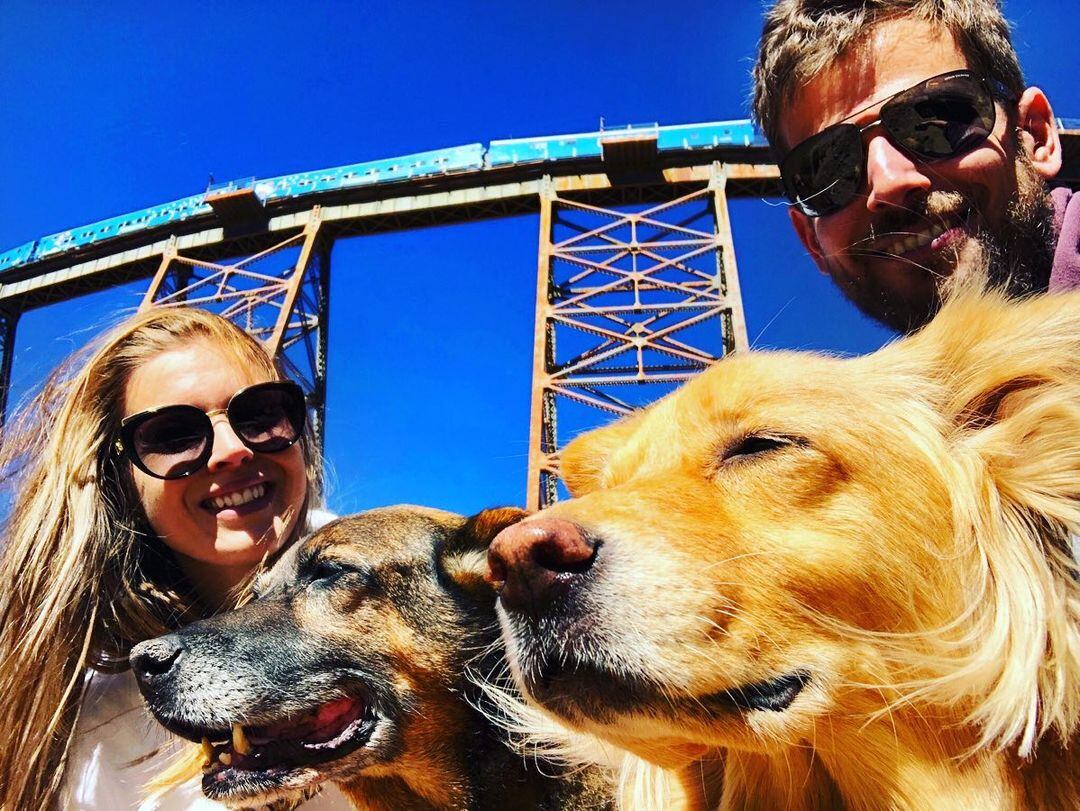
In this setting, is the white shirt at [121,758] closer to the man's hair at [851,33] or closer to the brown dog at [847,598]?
the brown dog at [847,598]

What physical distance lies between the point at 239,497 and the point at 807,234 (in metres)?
2.39

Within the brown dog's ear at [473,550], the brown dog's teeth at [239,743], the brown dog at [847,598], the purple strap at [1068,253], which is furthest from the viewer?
the brown dog's ear at [473,550]

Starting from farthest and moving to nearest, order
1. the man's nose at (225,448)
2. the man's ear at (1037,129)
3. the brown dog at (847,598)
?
1. the man's nose at (225,448)
2. the man's ear at (1037,129)
3. the brown dog at (847,598)

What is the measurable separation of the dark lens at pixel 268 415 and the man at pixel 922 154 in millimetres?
2073

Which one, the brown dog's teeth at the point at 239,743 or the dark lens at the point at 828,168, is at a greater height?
the dark lens at the point at 828,168

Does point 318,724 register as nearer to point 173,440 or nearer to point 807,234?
point 173,440

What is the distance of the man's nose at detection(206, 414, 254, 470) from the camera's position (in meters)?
2.66

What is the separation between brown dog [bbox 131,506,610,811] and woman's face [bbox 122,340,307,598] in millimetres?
238

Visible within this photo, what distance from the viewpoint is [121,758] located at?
251 centimetres

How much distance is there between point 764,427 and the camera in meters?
1.38

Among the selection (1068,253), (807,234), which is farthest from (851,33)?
(1068,253)

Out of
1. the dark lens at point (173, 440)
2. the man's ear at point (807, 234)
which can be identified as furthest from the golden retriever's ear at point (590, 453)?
the dark lens at point (173, 440)

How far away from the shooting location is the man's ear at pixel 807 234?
2.54 m

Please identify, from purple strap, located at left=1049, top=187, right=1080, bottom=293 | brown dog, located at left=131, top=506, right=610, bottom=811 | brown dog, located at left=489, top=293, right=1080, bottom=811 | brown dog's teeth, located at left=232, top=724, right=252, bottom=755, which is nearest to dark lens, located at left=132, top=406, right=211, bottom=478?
brown dog, located at left=131, top=506, right=610, bottom=811
